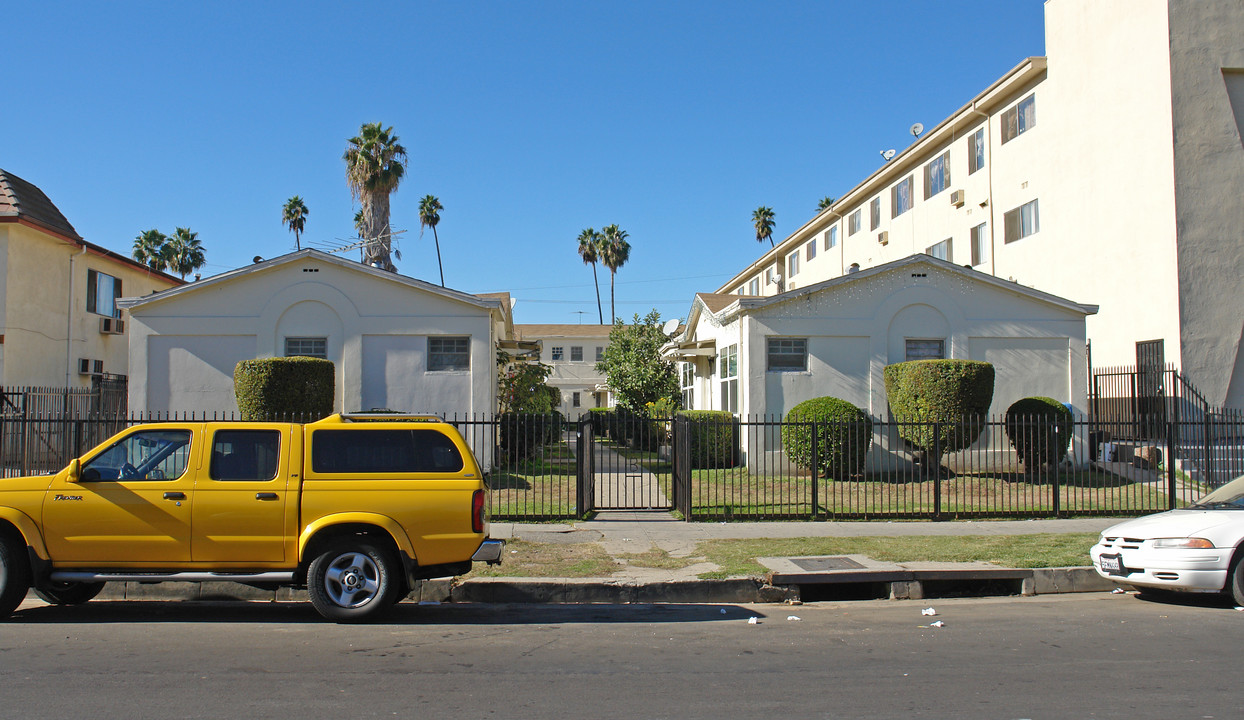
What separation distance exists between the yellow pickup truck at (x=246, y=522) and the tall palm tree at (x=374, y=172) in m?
25.7

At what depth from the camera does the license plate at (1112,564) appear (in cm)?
A: 874

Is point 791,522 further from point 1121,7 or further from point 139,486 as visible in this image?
→ point 1121,7

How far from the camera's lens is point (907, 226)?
109 feet

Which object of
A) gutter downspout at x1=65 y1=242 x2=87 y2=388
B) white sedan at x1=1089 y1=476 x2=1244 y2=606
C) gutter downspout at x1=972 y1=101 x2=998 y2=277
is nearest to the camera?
white sedan at x1=1089 y1=476 x2=1244 y2=606

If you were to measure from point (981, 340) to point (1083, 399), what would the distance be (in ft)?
9.00

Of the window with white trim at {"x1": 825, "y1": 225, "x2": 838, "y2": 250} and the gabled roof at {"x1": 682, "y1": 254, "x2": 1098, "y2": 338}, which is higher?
the window with white trim at {"x1": 825, "y1": 225, "x2": 838, "y2": 250}

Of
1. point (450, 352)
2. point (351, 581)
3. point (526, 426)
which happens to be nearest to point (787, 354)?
point (450, 352)

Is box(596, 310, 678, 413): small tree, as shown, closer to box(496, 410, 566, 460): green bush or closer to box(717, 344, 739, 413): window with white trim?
box(717, 344, 739, 413): window with white trim

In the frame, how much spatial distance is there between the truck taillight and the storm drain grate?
3.94 metres

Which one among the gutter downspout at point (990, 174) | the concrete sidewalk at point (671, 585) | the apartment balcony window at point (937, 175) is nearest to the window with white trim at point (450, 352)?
the concrete sidewalk at point (671, 585)

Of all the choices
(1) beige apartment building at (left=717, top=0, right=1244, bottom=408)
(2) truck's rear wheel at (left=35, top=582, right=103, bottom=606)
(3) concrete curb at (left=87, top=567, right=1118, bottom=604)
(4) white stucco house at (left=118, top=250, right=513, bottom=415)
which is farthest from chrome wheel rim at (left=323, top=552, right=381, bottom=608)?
(1) beige apartment building at (left=717, top=0, right=1244, bottom=408)

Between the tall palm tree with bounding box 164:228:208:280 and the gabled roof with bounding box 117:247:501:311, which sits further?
the tall palm tree with bounding box 164:228:208:280

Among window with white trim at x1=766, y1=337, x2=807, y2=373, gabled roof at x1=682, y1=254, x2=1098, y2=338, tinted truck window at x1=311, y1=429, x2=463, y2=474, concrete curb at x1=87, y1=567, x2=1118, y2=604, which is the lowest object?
concrete curb at x1=87, y1=567, x2=1118, y2=604

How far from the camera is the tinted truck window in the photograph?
7.74 metres
